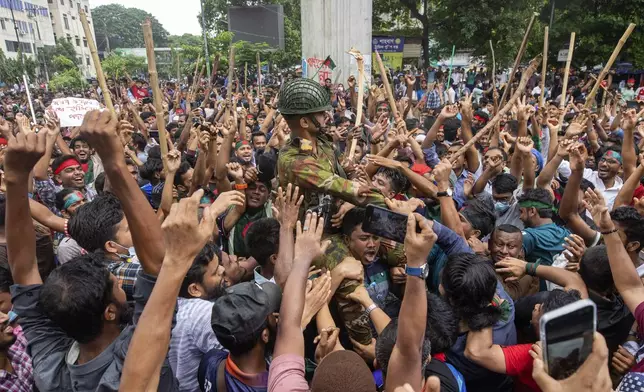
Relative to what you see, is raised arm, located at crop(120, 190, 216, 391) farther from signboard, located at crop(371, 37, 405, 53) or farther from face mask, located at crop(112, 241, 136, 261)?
signboard, located at crop(371, 37, 405, 53)

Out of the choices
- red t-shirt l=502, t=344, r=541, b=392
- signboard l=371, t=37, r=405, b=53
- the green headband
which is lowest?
red t-shirt l=502, t=344, r=541, b=392

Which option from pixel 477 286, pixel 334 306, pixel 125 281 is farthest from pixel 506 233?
pixel 125 281

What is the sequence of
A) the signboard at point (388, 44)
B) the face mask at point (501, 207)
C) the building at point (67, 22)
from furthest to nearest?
the building at point (67, 22) → the signboard at point (388, 44) → the face mask at point (501, 207)

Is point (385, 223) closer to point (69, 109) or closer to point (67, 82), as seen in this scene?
point (69, 109)

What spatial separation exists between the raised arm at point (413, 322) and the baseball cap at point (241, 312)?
590 mm

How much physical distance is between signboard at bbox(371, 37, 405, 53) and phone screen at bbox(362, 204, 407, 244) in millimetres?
20997

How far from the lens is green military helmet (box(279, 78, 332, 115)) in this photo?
9.71 feet

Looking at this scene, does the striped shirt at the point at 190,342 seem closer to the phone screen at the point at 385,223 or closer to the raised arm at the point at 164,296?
the raised arm at the point at 164,296

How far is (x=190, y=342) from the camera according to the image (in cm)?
241

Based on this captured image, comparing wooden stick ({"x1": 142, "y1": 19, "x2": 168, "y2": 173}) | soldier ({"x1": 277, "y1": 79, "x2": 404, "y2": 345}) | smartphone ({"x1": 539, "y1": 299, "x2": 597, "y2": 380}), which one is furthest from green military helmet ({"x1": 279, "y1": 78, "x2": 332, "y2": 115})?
smartphone ({"x1": 539, "y1": 299, "x2": 597, "y2": 380})

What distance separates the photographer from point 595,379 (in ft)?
4.07

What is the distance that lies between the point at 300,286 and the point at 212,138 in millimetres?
2605

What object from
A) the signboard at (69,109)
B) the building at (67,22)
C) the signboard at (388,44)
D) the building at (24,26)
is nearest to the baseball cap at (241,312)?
the signboard at (69,109)

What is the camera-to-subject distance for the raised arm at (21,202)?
1.78m
